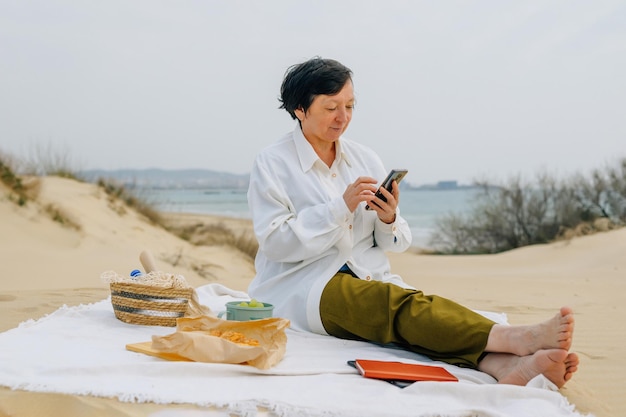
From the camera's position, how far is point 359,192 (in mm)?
3672

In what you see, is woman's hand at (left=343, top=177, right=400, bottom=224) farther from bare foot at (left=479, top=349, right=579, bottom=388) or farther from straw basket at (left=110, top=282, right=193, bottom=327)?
straw basket at (left=110, top=282, right=193, bottom=327)

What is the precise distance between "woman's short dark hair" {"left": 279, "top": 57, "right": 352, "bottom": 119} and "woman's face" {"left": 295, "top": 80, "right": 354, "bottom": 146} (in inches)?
1.1

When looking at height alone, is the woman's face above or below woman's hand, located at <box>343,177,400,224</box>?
above

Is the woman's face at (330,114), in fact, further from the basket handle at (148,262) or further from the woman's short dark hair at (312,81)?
the basket handle at (148,262)

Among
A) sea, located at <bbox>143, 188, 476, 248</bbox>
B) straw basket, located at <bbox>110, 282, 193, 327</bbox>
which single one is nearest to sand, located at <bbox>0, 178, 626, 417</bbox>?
straw basket, located at <bbox>110, 282, 193, 327</bbox>

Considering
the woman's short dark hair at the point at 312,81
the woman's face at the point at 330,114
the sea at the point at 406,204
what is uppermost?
the woman's short dark hair at the point at 312,81

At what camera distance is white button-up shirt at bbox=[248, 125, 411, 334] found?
12.4 ft

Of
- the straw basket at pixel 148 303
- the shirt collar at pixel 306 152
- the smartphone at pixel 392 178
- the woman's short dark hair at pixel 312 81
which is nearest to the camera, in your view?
the smartphone at pixel 392 178

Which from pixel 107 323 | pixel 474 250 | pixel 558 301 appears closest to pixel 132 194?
pixel 474 250

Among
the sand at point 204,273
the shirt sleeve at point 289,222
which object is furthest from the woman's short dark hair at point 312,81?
the sand at point 204,273

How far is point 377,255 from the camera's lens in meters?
4.11

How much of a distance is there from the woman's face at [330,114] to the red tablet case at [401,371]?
4.30ft

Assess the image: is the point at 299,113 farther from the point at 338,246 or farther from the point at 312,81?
the point at 338,246

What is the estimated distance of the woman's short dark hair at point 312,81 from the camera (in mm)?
3941
